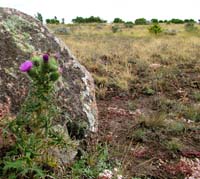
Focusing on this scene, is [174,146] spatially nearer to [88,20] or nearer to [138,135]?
[138,135]

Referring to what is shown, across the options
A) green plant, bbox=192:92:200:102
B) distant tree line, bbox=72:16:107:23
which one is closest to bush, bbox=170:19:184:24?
distant tree line, bbox=72:16:107:23

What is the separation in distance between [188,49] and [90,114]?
10.3 meters

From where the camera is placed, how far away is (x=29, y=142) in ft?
10.1

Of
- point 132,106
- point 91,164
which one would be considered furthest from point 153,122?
point 91,164

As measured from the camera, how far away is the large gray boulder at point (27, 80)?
13.1ft

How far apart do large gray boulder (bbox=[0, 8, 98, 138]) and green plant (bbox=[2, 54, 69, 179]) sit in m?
0.48

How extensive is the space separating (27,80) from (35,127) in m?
1.07

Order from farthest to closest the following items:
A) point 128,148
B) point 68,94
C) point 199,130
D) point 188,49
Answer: point 188,49
point 199,130
point 128,148
point 68,94

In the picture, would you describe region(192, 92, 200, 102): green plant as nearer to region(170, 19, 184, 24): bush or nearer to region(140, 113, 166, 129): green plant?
region(140, 113, 166, 129): green plant

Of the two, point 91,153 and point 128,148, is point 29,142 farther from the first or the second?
point 128,148

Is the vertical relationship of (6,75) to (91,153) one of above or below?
above

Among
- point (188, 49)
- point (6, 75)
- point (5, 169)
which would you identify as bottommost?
point (188, 49)

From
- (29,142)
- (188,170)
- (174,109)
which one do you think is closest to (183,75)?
(174,109)

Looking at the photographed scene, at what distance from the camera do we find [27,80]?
416cm
